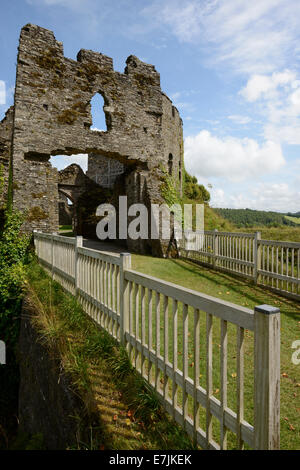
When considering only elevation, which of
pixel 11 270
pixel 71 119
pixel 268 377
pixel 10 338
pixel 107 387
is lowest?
pixel 10 338

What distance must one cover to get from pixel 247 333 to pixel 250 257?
11.3 ft

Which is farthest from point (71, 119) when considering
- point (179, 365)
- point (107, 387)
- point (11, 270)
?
point (107, 387)

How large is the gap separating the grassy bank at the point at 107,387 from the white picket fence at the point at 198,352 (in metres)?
0.13

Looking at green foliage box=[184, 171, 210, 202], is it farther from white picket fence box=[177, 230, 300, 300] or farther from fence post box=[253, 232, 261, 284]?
fence post box=[253, 232, 261, 284]

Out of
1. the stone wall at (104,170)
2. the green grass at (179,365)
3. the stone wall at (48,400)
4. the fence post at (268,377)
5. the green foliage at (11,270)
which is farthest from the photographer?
the stone wall at (104,170)

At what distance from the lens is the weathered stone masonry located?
10727mm

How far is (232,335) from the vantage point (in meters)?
4.72

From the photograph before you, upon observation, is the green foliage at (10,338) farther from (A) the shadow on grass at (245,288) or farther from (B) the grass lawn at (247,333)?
(A) the shadow on grass at (245,288)

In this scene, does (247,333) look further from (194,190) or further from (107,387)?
(194,190)

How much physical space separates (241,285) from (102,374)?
5461mm

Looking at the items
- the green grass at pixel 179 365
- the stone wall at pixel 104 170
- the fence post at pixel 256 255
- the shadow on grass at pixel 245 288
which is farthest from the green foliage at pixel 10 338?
the stone wall at pixel 104 170

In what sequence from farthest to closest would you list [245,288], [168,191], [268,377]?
1. [168,191]
2. [245,288]
3. [268,377]

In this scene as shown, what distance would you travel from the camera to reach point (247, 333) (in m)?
5.07

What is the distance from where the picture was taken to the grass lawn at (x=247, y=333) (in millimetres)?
2935
